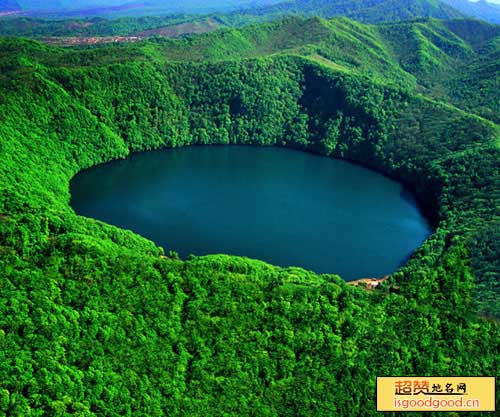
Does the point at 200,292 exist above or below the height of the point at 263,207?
below

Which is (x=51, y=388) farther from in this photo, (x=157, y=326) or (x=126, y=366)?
(x=157, y=326)

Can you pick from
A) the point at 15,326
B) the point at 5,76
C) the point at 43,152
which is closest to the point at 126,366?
the point at 15,326

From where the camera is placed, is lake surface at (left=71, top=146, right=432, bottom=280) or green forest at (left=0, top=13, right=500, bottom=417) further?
lake surface at (left=71, top=146, right=432, bottom=280)

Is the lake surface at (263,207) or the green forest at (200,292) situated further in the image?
the lake surface at (263,207)
